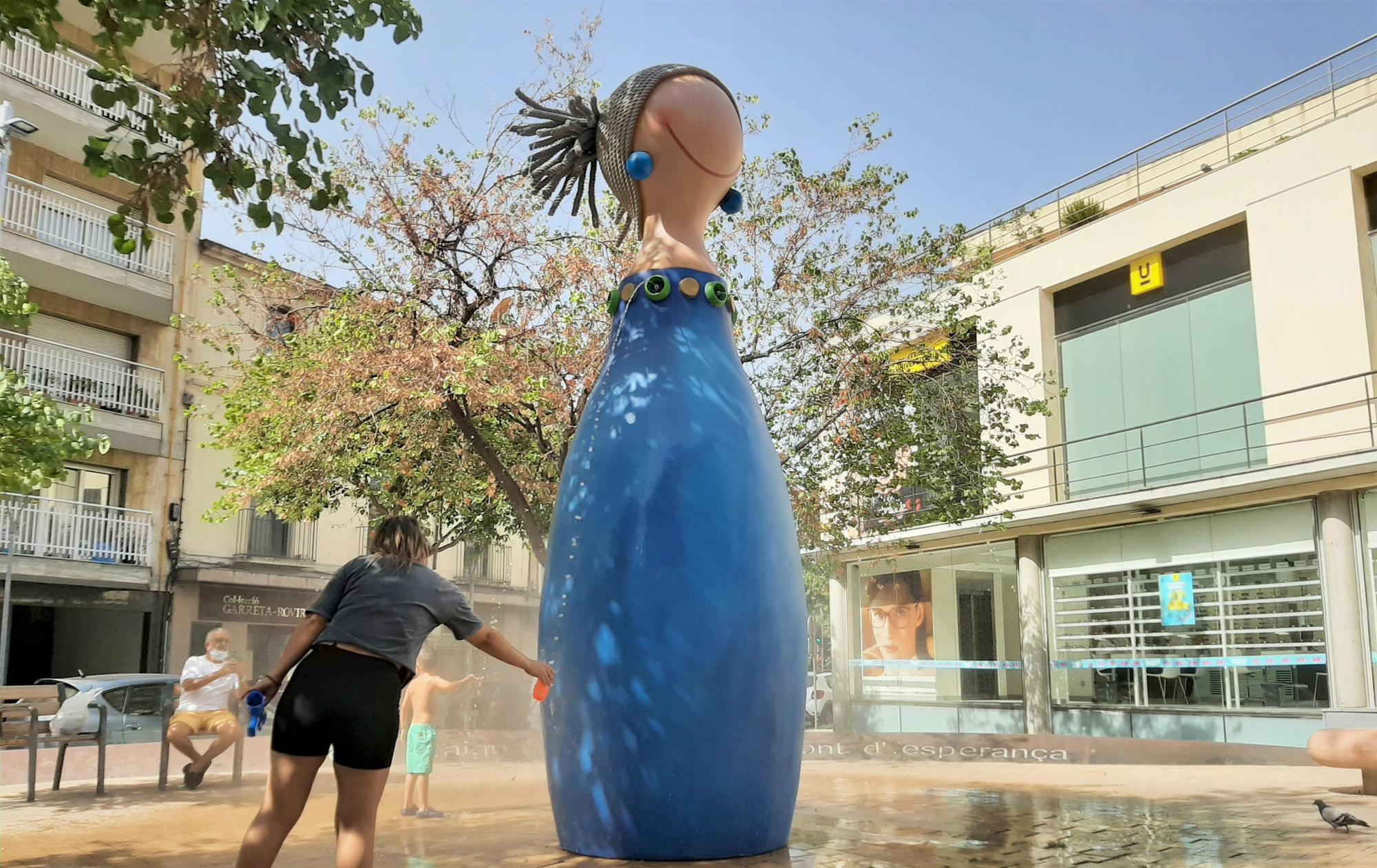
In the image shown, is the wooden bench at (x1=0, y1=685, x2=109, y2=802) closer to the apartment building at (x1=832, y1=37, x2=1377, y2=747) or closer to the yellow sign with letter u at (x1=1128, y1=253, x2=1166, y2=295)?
the apartment building at (x1=832, y1=37, x2=1377, y2=747)

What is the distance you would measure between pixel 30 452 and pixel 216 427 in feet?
14.7

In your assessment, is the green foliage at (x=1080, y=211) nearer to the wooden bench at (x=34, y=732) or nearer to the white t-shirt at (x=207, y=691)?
the white t-shirt at (x=207, y=691)

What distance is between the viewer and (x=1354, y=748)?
7.63 m

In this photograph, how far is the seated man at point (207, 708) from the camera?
853 cm

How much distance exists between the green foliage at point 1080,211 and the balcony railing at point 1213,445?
3.77 meters

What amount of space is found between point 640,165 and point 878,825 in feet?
12.6

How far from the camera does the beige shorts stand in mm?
8586

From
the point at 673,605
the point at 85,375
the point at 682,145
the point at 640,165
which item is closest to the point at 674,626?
the point at 673,605

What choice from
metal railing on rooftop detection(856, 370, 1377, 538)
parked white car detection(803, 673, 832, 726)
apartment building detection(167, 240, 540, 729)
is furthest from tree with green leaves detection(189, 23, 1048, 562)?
parked white car detection(803, 673, 832, 726)

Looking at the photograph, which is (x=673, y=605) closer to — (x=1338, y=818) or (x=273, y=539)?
(x=1338, y=818)

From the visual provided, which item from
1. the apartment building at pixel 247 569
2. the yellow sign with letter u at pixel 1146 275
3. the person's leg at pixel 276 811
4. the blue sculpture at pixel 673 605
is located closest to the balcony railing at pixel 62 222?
the apartment building at pixel 247 569

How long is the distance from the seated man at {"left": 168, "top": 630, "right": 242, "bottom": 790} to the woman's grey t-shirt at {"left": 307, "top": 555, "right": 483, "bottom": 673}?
5.21 m

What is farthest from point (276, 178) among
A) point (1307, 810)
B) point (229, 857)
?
point (1307, 810)

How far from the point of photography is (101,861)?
202 inches
